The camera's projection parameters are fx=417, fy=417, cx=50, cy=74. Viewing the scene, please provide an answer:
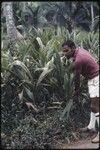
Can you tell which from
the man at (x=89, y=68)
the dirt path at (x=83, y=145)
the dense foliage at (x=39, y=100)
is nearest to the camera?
the dirt path at (x=83, y=145)

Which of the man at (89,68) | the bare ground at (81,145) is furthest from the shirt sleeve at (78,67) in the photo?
the bare ground at (81,145)

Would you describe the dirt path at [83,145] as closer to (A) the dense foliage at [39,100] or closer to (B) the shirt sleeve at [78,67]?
(A) the dense foliage at [39,100]

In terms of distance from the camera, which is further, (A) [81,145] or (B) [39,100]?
(B) [39,100]

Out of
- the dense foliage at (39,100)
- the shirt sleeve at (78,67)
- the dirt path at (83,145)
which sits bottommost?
the dirt path at (83,145)

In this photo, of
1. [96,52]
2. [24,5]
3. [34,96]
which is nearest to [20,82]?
[34,96]

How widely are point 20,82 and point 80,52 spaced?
5.64ft

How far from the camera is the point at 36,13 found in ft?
106

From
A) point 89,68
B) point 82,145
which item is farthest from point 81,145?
point 89,68

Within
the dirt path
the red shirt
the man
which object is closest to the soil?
the dirt path

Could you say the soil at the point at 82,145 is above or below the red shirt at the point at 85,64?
below

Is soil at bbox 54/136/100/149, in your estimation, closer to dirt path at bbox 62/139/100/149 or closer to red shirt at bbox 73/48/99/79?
dirt path at bbox 62/139/100/149

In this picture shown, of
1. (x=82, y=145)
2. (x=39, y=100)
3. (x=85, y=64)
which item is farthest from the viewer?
(x=39, y=100)

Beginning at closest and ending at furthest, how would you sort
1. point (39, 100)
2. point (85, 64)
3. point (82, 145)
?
point (85, 64)
point (82, 145)
point (39, 100)

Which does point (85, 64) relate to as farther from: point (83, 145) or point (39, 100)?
point (39, 100)
